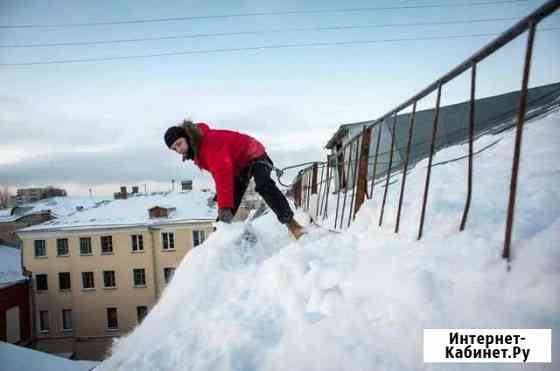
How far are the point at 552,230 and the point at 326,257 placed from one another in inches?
43.6

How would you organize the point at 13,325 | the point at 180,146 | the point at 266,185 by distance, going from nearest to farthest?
the point at 180,146 → the point at 266,185 → the point at 13,325

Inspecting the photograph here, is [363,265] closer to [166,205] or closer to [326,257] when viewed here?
[326,257]

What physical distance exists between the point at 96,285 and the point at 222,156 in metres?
23.1

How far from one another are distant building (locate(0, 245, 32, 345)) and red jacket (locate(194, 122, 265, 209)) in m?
23.5

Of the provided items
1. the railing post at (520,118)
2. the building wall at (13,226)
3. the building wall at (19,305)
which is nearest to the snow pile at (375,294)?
the railing post at (520,118)

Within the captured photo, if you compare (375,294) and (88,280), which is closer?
(375,294)

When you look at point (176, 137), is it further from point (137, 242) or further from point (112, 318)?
point (112, 318)

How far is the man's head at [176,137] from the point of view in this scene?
114 inches

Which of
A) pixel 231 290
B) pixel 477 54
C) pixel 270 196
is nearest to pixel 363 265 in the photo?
pixel 231 290

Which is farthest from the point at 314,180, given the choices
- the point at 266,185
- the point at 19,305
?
the point at 19,305

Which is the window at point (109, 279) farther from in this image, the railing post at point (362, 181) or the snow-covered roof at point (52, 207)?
the railing post at point (362, 181)

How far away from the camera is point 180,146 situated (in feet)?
9.59

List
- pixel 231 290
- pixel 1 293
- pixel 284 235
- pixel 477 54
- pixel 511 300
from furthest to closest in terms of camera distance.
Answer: pixel 1 293 → pixel 284 235 → pixel 231 290 → pixel 477 54 → pixel 511 300

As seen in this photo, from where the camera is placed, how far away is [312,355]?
106 centimetres
